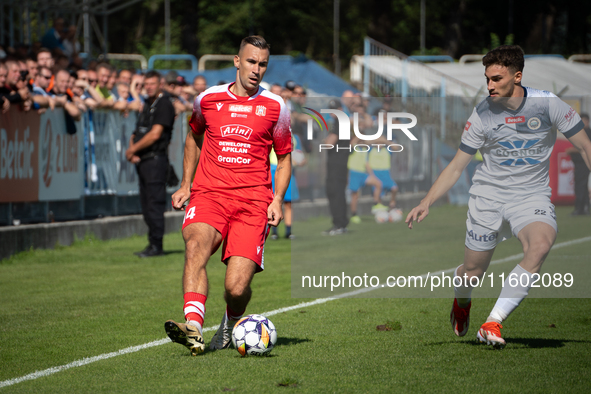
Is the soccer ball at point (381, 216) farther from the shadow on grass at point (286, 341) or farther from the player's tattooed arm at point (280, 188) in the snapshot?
the player's tattooed arm at point (280, 188)

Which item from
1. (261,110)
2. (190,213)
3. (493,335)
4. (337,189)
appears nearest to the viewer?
(493,335)

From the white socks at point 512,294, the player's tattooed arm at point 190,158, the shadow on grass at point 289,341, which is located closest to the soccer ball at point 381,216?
the shadow on grass at point 289,341

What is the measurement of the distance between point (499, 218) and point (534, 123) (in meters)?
0.74

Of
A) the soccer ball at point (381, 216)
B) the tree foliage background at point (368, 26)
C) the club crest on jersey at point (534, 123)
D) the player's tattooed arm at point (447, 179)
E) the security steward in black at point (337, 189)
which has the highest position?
the tree foliage background at point (368, 26)

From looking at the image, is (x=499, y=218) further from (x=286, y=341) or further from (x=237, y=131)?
(x=237, y=131)

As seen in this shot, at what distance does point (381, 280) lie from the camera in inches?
387

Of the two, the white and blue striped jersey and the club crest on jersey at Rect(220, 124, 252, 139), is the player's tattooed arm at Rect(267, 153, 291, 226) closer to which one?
the club crest on jersey at Rect(220, 124, 252, 139)

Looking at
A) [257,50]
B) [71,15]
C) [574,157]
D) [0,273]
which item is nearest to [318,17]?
[71,15]

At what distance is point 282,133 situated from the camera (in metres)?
6.16

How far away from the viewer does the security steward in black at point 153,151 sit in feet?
Result: 37.0

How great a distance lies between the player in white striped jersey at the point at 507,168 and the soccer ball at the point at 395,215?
11.0m

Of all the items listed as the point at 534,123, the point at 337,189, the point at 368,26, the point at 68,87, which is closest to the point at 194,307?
the point at 534,123

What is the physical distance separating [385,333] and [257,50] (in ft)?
8.02

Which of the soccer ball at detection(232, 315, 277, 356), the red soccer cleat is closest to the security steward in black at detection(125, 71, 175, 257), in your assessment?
the soccer ball at detection(232, 315, 277, 356)
